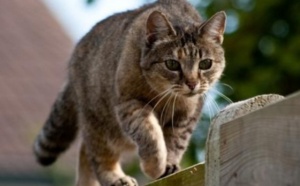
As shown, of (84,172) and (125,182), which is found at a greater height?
(125,182)

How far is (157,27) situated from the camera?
4457 mm

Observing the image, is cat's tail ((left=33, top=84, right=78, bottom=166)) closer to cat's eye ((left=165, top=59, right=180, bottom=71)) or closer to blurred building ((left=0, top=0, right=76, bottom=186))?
cat's eye ((left=165, top=59, right=180, bottom=71))

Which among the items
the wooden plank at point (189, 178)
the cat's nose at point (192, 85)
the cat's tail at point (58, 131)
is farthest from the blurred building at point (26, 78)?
the wooden plank at point (189, 178)

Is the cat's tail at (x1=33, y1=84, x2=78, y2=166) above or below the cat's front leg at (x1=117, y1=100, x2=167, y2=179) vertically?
below

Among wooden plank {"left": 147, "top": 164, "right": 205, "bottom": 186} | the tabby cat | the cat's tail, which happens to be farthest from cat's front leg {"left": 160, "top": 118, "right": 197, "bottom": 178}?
wooden plank {"left": 147, "top": 164, "right": 205, "bottom": 186}

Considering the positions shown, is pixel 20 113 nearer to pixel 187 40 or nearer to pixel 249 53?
pixel 249 53

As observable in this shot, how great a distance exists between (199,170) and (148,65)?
1.76m

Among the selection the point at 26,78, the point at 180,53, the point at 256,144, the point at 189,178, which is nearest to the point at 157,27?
the point at 180,53

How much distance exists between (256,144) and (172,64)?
2.28 meters

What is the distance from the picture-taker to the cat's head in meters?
4.35

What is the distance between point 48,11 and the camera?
56.1 ft

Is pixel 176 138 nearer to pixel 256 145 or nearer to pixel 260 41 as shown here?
pixel 256 145

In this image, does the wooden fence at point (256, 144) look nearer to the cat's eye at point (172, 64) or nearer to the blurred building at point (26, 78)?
the cat's eye at point (172, 64)

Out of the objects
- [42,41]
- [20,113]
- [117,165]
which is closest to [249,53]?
[117,165]
